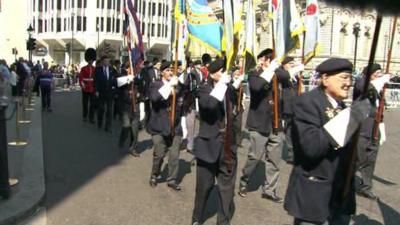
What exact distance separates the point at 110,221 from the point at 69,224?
0.46 m

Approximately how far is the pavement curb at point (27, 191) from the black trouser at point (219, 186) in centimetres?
205

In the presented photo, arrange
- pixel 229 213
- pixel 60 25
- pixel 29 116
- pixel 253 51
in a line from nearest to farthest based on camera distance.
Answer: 1. pixel 229 213
2. pixel 253 51
3. pixel 29 116
4. pixel 60 25

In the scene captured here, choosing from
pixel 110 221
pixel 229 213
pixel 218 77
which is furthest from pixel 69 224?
pixel 218 77

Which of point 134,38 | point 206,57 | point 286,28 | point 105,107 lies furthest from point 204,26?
point 105,107

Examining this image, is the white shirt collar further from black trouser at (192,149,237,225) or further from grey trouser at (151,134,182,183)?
grey trouser at (151,134,182,183)

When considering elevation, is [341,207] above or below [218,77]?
below

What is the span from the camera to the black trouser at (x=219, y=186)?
5816 millimetres

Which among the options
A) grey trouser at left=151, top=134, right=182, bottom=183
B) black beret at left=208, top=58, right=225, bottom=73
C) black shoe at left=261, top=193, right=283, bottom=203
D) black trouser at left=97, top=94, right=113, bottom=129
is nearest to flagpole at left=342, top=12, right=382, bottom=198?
black beret at left=208, top=58, right=225, bottom=73

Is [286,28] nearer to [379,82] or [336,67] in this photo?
[379,82]

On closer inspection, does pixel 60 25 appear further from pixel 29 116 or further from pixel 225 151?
pixel 225 151

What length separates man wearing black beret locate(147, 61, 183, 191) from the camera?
26.0 feet

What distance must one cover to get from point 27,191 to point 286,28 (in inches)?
163

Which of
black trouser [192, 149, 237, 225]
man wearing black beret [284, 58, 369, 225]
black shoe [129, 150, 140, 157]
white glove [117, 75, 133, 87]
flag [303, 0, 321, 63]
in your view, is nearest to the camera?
man wearing black beret [284, 58, 369, 225]

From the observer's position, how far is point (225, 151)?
19.4 feet
